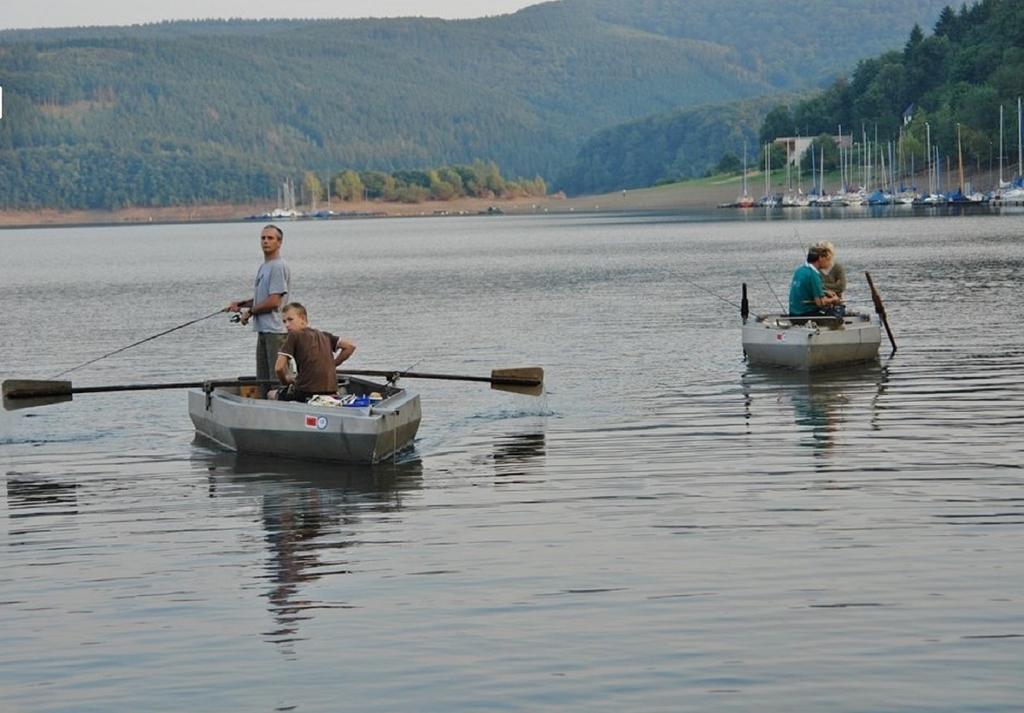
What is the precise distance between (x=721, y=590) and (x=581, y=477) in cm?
641

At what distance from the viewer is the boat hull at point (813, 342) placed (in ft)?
104

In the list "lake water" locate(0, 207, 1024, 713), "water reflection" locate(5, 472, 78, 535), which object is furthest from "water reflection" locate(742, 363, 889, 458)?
"water reflection" locate(5, 472, 78, 535)

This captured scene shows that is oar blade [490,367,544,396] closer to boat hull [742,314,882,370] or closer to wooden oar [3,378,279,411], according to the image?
wooden oar [3,378,279,411]

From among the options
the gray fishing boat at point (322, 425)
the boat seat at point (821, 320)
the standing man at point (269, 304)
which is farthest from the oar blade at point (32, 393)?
the boat seat at point (821, 320)

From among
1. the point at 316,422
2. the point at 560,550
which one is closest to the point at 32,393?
the point at 316,422

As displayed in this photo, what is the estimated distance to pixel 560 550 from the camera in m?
17.0

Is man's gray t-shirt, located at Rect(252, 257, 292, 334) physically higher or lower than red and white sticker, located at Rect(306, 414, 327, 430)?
higher

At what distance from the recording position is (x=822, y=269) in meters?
31.5

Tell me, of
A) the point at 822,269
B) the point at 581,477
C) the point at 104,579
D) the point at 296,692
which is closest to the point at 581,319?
the point at 822,269

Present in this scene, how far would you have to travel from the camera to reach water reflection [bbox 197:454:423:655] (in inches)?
607

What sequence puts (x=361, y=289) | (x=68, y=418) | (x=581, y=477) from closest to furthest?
(x=581, y=477) < (x=68, y=418) < (x=361, y=289)

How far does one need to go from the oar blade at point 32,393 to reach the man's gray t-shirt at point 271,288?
3.68 metres

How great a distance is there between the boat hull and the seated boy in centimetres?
1101

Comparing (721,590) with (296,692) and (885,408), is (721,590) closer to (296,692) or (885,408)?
(296,692)
